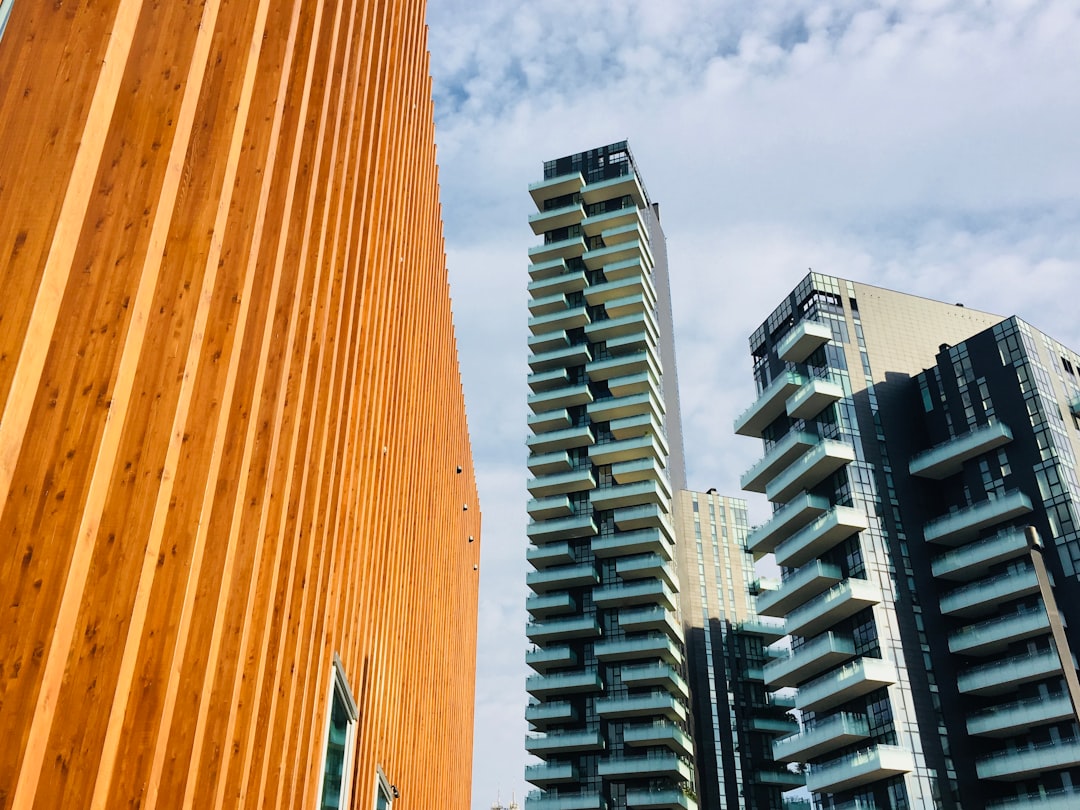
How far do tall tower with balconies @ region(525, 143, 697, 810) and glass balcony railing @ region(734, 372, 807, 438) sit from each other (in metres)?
9.55

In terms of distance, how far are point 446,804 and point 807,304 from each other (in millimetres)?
43184

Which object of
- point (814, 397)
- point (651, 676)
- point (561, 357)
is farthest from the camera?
point (561, 357)

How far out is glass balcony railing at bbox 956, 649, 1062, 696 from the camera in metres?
40.1

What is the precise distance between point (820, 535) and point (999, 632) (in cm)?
1007

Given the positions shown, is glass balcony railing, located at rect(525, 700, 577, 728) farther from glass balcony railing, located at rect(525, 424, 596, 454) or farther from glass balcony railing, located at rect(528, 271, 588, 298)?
glass balcony railing, located at rect(528, 271, 588, 298)

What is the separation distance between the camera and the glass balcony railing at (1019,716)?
1540 inches

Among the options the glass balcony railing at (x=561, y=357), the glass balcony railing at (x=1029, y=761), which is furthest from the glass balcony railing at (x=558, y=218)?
the glass balcony railing at (x=1029, y=761)

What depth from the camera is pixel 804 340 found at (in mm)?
54375

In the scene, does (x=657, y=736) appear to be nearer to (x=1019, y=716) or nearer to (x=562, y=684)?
(x=562, y=684)

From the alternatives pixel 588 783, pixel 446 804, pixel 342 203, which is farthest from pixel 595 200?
pixel 342 203

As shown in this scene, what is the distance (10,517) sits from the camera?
4.19 meters

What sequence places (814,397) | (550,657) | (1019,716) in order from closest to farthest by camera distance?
(1019,716) < (814,397) < (550,657)

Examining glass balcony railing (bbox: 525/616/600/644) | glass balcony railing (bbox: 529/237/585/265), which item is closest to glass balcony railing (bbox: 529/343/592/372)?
glass balcony railing (bbox: 529/237/585/265)

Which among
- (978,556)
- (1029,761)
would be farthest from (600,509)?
(1029,761)
